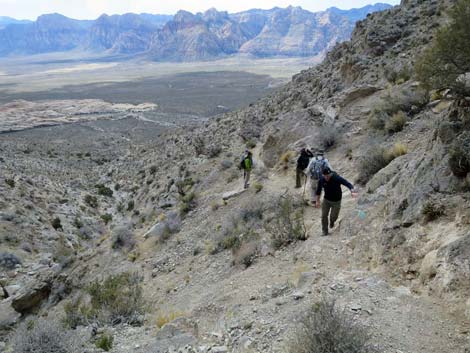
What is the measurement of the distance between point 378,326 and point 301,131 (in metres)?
11.9

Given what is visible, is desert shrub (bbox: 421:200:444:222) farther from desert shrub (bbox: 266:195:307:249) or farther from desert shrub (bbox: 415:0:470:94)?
desert shrub (bbox: 266:195:307:249)

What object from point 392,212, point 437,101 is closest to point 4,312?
point 392,212

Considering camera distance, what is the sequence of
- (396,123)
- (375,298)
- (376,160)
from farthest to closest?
(396,123) → (376,160) → (375,298)

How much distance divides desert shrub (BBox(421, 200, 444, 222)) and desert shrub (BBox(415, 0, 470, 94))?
2.15 m

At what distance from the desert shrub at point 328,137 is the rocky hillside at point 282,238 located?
0.15ft

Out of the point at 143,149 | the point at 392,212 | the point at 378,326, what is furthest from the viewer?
the point at 143,149

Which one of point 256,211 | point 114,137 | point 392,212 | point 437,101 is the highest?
point 437,101

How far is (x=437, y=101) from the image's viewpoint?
11914mm

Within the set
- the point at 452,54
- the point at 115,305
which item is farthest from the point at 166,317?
the point at 452,54

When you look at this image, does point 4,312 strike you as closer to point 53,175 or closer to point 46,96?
point 53,175

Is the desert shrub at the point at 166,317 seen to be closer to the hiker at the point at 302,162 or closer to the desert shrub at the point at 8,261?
the hiker at the point at 302,162

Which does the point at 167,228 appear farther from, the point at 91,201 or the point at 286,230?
the point at 91,201

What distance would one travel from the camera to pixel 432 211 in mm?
6371

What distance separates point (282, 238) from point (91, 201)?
1889 cm
